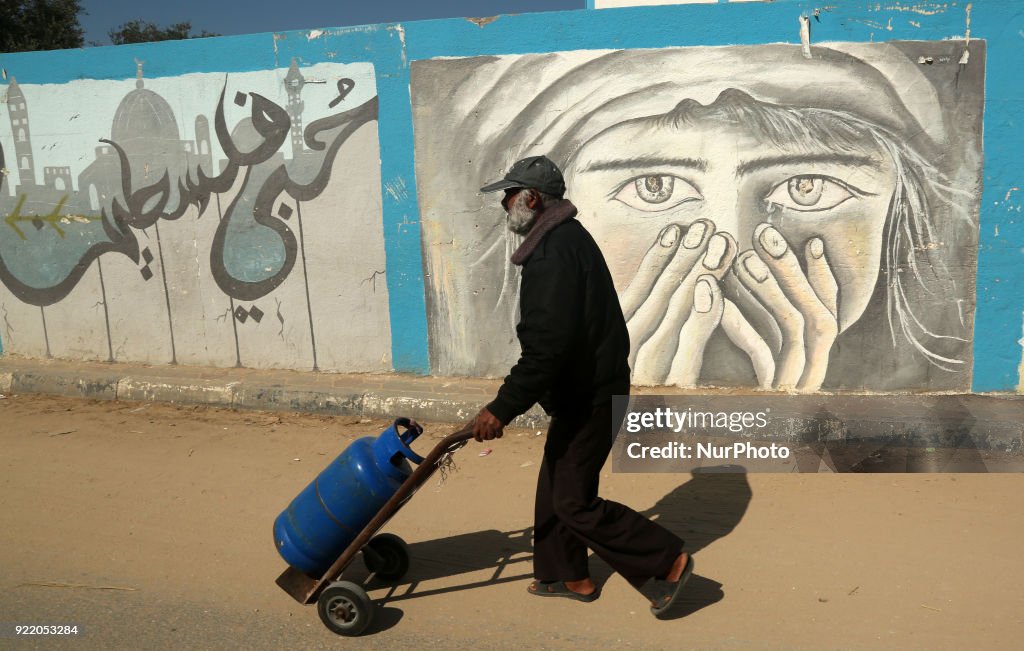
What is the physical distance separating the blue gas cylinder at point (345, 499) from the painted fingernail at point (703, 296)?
3.15 meters

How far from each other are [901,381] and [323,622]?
433 cm

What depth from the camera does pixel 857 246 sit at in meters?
5.84

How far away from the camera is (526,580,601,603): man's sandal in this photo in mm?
3635

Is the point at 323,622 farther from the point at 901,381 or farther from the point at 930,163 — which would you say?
the point at 930,163

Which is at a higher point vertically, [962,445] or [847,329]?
[847,329]

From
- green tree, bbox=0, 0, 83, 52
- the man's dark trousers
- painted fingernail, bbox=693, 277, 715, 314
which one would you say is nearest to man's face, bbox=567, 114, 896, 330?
painted fingernail, bbox=693, 277, 715, 314

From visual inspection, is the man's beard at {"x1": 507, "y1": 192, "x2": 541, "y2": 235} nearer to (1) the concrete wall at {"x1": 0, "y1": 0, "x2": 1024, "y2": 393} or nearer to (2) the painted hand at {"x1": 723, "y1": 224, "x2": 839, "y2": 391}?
(1) the concrete wall at {"x1": 0, "y1": 0, "x2": 1024, "y2": 393}

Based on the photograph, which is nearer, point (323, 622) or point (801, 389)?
point (323, 622)

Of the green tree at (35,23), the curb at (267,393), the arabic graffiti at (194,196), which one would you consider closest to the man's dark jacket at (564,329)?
the curb at (267,393)

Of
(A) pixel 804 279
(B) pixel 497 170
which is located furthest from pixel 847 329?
(B) pixel 497 170

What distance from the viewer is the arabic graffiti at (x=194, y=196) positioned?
6.61 m

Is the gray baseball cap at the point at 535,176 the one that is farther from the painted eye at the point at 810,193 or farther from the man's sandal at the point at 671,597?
the painted eye at the point at 810,193

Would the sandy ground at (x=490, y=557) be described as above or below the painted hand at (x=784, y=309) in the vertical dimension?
below

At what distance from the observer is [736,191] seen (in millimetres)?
5941
